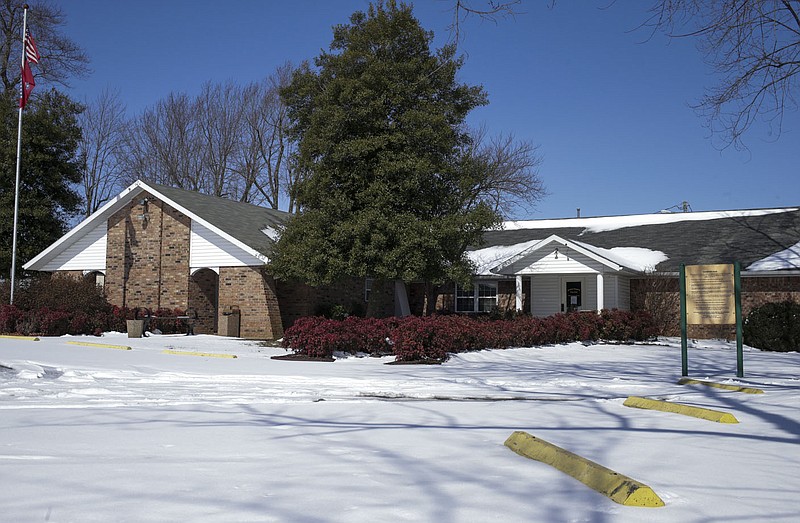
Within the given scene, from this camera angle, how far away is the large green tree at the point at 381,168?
1975 cm

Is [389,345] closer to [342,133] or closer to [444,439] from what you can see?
[342,133]

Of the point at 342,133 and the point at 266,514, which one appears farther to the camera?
the point at 342,133

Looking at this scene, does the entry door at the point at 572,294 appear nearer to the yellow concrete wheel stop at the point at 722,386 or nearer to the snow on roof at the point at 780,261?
the snow on roof at the point at 780,261

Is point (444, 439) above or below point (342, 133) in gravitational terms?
below

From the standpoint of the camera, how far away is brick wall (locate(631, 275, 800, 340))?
24.2 m

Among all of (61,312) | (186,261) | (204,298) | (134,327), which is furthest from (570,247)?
(61,312)

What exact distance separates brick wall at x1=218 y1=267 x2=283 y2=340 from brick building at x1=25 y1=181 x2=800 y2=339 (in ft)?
0.12

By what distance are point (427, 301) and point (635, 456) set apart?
78.5ft

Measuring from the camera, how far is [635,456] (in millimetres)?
5160

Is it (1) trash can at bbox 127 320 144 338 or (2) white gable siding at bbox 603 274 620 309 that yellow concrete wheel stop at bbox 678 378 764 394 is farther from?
(1) trash can at bbox 127 320 144 338

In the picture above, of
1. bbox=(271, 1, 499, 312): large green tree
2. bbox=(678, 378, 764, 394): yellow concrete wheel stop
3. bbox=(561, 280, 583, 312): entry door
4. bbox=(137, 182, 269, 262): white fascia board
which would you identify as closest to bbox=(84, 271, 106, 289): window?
bbox=(137, 182, 269, 262): white fascia board

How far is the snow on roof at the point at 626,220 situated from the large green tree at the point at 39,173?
21.4 m

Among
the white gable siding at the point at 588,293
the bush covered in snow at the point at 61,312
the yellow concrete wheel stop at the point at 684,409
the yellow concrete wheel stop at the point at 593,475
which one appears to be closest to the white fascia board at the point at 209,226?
the bush covered in snow at the point at 61,312

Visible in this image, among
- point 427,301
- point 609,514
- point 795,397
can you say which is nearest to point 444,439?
point 609,514
